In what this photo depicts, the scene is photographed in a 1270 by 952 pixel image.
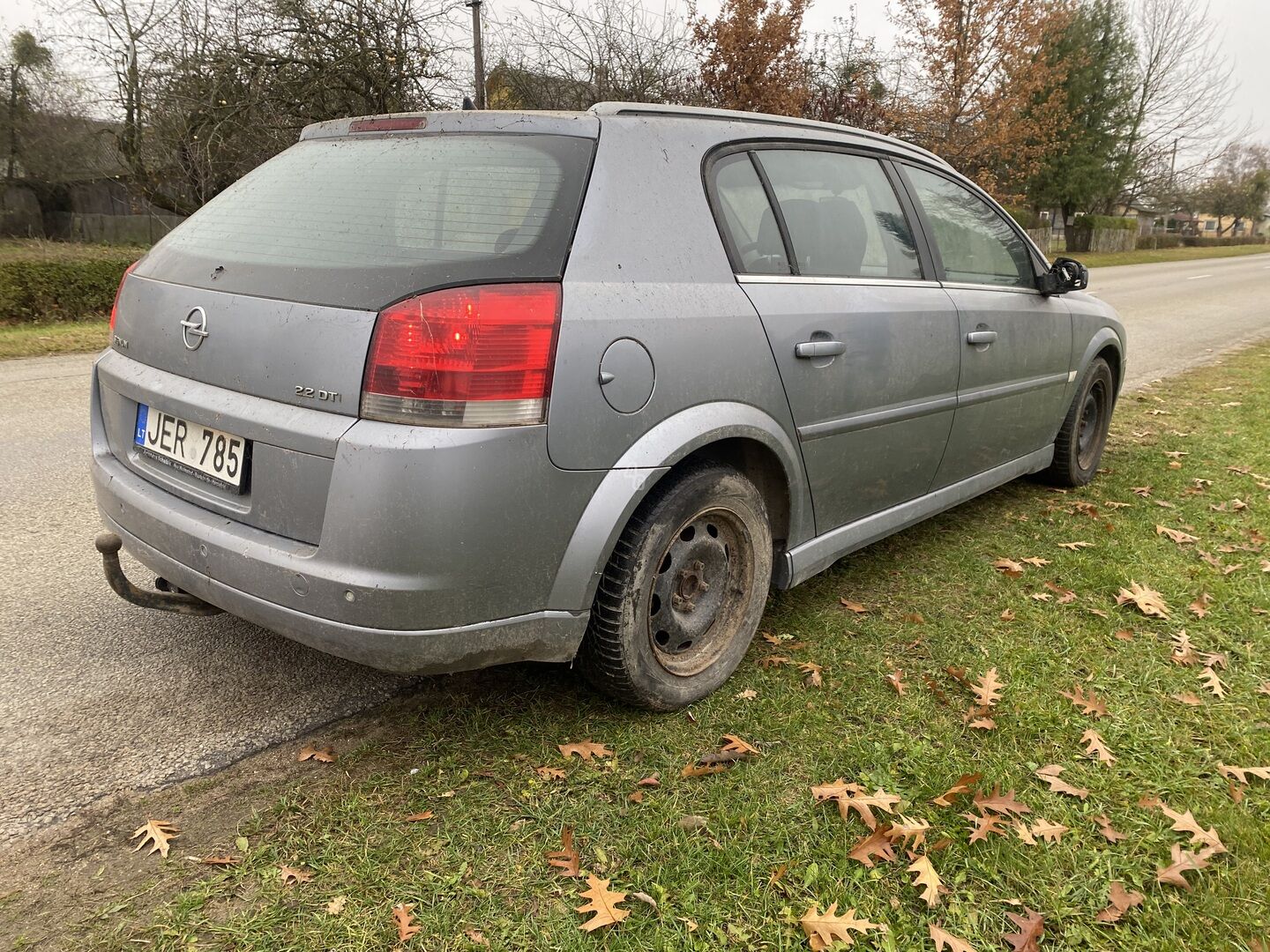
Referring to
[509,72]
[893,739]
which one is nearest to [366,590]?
[893,739]

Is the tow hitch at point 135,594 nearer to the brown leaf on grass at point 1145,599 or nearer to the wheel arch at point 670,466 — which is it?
the wheel arch at point 670,466

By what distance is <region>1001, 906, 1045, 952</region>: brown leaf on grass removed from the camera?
1.92 metres

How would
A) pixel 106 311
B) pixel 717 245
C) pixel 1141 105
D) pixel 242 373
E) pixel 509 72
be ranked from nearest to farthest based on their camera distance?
1. pixel 242 373
2. pixel 717 245
3. pixel 106 311
4. pixel 509 72
5. pixel 1141 105

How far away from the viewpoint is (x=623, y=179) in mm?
2475

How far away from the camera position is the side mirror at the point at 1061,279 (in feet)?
14.2

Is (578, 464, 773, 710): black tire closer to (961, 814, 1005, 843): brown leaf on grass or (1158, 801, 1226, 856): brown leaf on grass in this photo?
(961, 814, 1005, 843): brown leaf on grass

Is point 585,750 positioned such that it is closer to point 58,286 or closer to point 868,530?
point 868,530

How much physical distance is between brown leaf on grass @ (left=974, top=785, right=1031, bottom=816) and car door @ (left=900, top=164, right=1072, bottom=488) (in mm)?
1665

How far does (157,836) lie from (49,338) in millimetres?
9540

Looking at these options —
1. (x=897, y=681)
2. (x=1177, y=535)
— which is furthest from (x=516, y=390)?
(x=1177, y=535)

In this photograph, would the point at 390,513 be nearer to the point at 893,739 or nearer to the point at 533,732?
the point at 533,732

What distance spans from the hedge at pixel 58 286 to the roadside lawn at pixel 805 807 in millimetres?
10647

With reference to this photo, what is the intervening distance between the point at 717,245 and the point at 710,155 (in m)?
0.32

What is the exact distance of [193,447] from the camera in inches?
96.8
